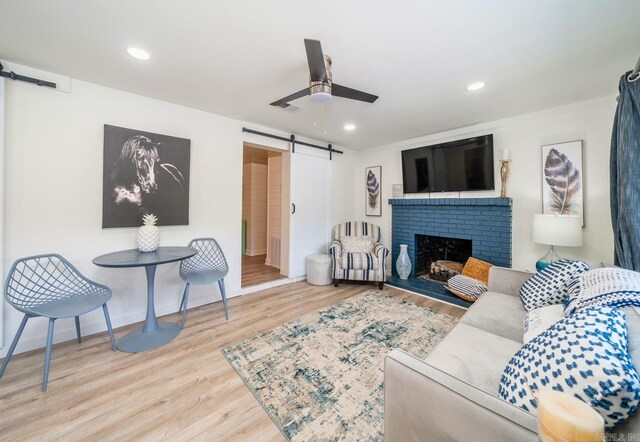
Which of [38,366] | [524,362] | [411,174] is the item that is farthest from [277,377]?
[411,174]

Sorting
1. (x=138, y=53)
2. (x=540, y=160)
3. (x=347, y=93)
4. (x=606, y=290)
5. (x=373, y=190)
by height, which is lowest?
(x=606, y=290)

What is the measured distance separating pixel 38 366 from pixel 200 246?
1506mm

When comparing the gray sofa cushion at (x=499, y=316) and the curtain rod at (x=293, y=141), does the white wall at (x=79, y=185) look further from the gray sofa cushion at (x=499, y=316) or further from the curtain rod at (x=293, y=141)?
the gray sofa cushion at (x=499, y=316)

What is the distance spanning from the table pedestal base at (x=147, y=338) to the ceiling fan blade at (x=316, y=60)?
2492mm

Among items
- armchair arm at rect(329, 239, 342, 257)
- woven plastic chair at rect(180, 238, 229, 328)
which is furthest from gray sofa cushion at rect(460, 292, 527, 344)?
woven plastic chair at rect(180, 238, 229, 328)

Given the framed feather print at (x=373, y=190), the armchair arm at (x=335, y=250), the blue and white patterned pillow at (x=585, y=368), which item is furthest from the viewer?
the framed feather print at (x=373, y=190)

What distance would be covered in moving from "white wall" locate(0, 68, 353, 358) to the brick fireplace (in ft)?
9.78

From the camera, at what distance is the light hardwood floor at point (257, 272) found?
3814 mm

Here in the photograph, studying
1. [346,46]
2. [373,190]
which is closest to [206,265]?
[346,46]

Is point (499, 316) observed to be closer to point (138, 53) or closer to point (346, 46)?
point (346, 46)

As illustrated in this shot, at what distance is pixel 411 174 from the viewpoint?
388cm

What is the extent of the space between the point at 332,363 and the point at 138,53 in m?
2.78

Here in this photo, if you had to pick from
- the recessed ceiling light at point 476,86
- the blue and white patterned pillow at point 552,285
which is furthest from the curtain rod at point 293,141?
the blue and white patterned pillow at point 552,285

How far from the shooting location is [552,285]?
165 centimetres
